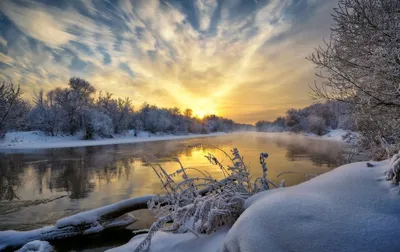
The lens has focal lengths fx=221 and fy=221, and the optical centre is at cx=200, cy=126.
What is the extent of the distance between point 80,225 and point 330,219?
528 cm

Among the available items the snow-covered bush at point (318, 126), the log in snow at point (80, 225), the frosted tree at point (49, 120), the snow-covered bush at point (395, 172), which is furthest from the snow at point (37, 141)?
Result: the snow-covered bush at point (318, 126)

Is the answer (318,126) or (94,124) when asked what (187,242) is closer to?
(94,124)

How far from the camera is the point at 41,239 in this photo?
463 centimetres

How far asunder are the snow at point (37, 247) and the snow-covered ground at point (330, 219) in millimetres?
3933

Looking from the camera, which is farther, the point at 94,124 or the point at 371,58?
the point at 94,124

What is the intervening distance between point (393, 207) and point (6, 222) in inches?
311

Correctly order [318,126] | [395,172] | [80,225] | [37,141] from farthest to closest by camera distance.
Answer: [318,126] → [37,141] → [80,225] → [395,172]

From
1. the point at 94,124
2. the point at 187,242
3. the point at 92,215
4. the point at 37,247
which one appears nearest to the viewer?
the point at 187,242

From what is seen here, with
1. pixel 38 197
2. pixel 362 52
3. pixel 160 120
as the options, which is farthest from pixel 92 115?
pixel 362 52

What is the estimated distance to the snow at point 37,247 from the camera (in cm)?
411

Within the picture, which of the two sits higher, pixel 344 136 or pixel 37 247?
pixel 344 136

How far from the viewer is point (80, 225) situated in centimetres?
503

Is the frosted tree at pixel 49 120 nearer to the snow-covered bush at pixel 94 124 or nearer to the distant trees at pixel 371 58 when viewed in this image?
the snow-covered bush at pixel 94 124

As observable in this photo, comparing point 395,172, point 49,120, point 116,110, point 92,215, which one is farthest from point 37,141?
point 395,172
